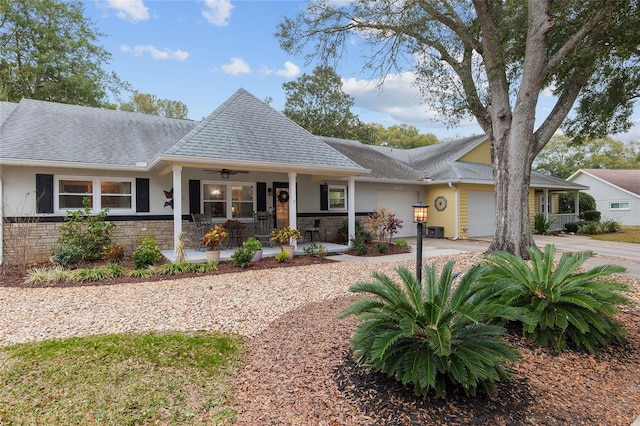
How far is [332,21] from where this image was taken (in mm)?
9727

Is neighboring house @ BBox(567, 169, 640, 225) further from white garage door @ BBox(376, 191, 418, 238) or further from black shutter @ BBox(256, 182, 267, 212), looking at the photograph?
black shutter @ BBox(256, 182, 267, 212)

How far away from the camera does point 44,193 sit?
870 cm

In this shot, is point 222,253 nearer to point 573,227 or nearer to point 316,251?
point 316,251

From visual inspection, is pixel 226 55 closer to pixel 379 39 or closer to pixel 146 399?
pixel 379 39

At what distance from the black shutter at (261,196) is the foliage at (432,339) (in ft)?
28.8

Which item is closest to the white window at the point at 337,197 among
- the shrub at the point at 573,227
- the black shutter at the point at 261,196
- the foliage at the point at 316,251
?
the black shutter at the point at 261,196

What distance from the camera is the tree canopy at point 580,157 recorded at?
39812mm

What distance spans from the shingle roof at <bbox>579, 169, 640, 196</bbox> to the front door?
1064 inches

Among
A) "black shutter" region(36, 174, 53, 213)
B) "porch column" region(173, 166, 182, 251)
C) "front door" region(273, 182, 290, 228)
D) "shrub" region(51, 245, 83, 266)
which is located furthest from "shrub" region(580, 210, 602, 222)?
"black shutter" region(36, 174, 53, 213)

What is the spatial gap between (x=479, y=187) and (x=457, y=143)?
4.00 meters

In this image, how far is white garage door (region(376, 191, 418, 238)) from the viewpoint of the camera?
1434 cm

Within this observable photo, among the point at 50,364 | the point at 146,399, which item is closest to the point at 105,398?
the point at 146,399

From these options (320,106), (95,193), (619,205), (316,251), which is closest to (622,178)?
(619,205)

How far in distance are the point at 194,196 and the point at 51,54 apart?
49.0 ft
